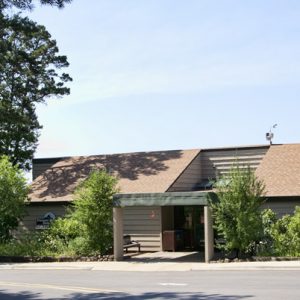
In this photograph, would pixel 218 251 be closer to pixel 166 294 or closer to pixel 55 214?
pixel 55 214

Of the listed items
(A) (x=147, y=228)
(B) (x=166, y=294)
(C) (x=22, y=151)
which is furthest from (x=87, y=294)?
(C) (x=22, y=151)

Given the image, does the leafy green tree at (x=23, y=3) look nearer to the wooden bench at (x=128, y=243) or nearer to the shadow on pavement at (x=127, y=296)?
the shadow on pavement at (x=127, y=296)

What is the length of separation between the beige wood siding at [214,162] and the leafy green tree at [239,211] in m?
7.13

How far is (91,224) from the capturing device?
2653 centimetres

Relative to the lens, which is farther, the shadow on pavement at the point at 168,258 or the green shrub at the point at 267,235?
the shadow on pavement at the point at 168,258

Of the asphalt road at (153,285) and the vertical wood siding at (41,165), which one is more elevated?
the vertical wood siding at (41,165)

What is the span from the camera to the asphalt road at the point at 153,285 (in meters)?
14.5

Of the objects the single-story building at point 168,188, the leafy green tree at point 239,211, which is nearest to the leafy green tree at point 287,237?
the leafy green tree at point 239,211

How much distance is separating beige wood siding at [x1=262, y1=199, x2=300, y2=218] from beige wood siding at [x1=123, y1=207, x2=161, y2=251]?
5518 millimetres


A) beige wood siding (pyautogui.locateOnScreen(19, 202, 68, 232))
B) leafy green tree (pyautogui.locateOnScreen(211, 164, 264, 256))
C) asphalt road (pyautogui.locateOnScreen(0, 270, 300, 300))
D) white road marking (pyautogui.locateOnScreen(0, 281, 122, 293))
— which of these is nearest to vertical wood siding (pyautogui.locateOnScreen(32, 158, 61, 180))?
beige wood siding (pyautogui.locateOnScreen(19, 202, 68, 232))

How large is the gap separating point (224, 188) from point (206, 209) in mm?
1113

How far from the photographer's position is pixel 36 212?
107 ft

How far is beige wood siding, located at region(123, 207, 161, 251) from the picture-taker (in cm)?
2898

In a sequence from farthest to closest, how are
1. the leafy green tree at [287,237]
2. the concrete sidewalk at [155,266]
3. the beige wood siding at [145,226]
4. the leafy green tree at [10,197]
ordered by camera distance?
the leafy green tree at [10,197], the beige wood siding at [145,226], the leafy green tree at [287,237], the concrete sidewalk at [155,266]
